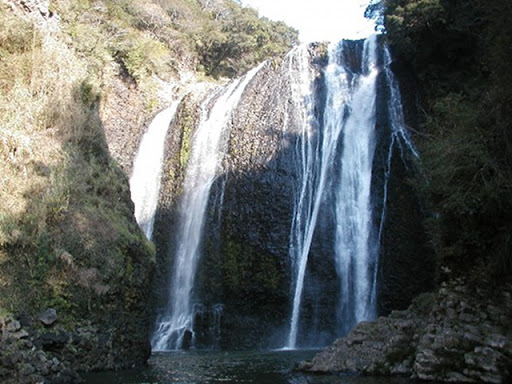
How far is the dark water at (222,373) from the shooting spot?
8195 mm

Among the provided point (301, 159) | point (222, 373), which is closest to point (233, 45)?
point (301, 159)

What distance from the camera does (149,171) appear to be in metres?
19.9

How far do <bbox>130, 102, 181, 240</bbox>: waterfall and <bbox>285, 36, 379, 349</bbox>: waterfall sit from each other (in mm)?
5490

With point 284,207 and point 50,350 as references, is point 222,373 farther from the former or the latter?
point 284,207

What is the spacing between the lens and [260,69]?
2172 centimetres

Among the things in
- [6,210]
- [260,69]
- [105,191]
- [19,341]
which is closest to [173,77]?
[260,69]

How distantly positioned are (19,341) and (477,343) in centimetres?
694

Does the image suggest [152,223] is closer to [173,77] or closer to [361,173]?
[361,173]

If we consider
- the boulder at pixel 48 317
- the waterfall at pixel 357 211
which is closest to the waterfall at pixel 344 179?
the waterfall at pixel 357 211

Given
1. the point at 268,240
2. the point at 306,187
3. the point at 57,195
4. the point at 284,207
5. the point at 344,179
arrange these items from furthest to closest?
the point at 306,187
the point at 344,179
the point at 284,207
the point at 268,240
the point at 57,195

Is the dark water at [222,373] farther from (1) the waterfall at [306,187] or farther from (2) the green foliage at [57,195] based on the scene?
(1) the waterfall at [306,187]

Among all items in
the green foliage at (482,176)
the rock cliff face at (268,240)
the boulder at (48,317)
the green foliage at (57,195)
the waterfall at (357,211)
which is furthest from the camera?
the rock cliff face at (268,240)

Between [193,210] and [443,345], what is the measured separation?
11.3 meters

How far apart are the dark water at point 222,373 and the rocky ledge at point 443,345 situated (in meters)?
0.48
